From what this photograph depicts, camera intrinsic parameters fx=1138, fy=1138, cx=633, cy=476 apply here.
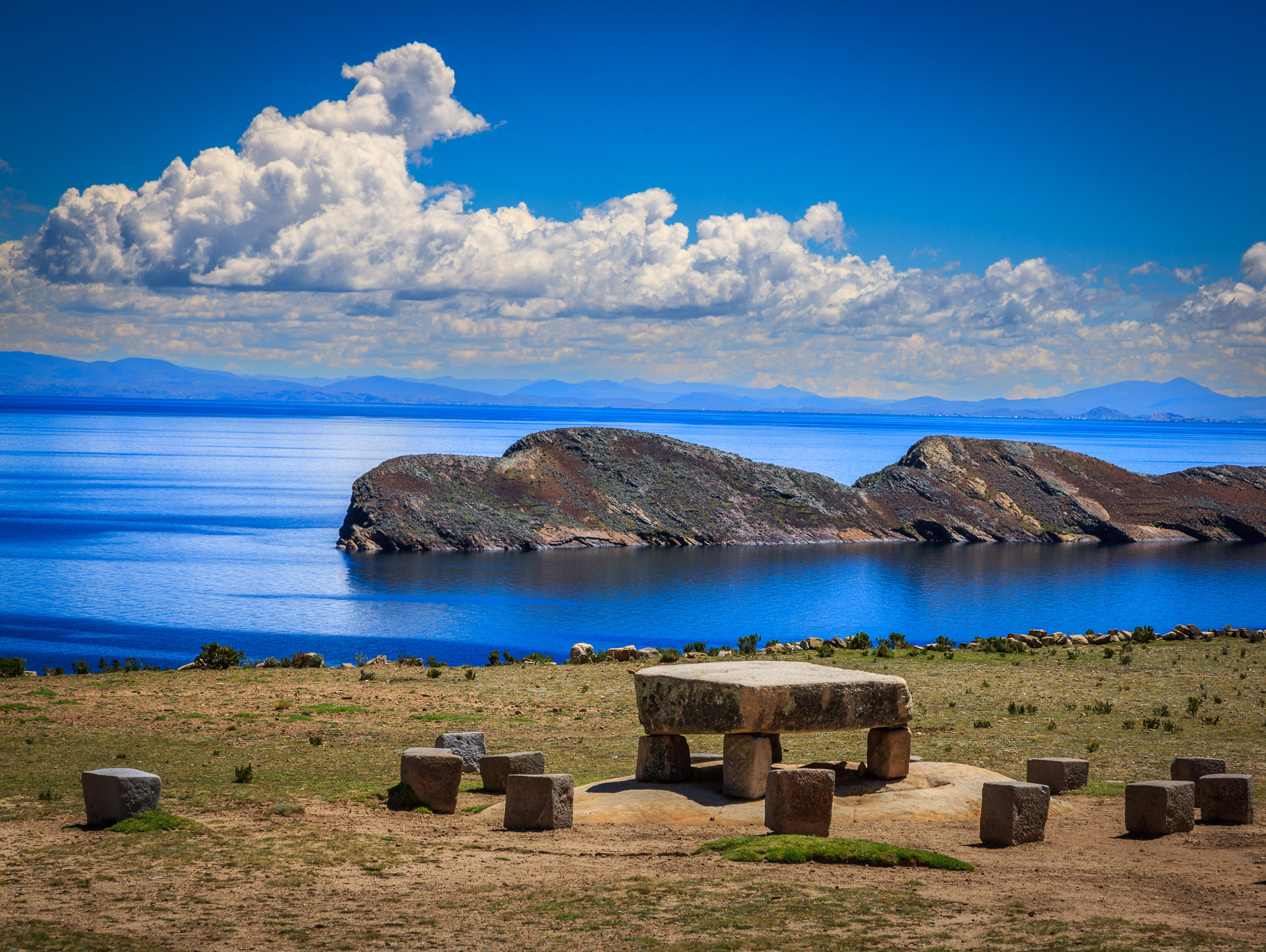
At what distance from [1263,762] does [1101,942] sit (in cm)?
1208

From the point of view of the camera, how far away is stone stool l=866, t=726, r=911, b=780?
17.5 m

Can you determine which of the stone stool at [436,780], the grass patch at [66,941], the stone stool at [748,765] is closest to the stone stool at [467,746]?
the stone stool at [436,780]

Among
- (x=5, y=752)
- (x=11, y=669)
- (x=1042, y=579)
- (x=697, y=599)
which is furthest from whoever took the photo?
(x=1042, y=579)

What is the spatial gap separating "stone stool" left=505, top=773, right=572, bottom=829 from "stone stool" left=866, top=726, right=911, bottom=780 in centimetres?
494

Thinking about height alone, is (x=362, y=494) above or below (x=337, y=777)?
above

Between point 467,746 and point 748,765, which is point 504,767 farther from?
point 748,765

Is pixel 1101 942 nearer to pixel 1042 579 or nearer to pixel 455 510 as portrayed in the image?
pixel 1042 579

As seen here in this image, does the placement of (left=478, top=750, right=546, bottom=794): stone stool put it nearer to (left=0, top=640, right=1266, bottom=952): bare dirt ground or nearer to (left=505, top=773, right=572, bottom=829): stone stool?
(left=0, top=640, right=1266, bottom=952): bare dirt ground

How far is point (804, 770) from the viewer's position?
1480 cm

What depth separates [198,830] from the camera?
14.9m

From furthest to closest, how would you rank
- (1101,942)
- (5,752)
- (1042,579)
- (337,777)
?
1. (1042,579)
2. (5,752)
3. (337,777)
4. (1101,942)

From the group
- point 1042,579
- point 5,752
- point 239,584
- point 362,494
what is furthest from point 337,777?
point 362,494

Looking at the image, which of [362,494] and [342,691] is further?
[362,494]

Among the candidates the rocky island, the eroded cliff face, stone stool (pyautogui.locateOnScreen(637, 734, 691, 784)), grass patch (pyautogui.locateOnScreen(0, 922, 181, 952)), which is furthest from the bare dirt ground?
the eroded cliff face
